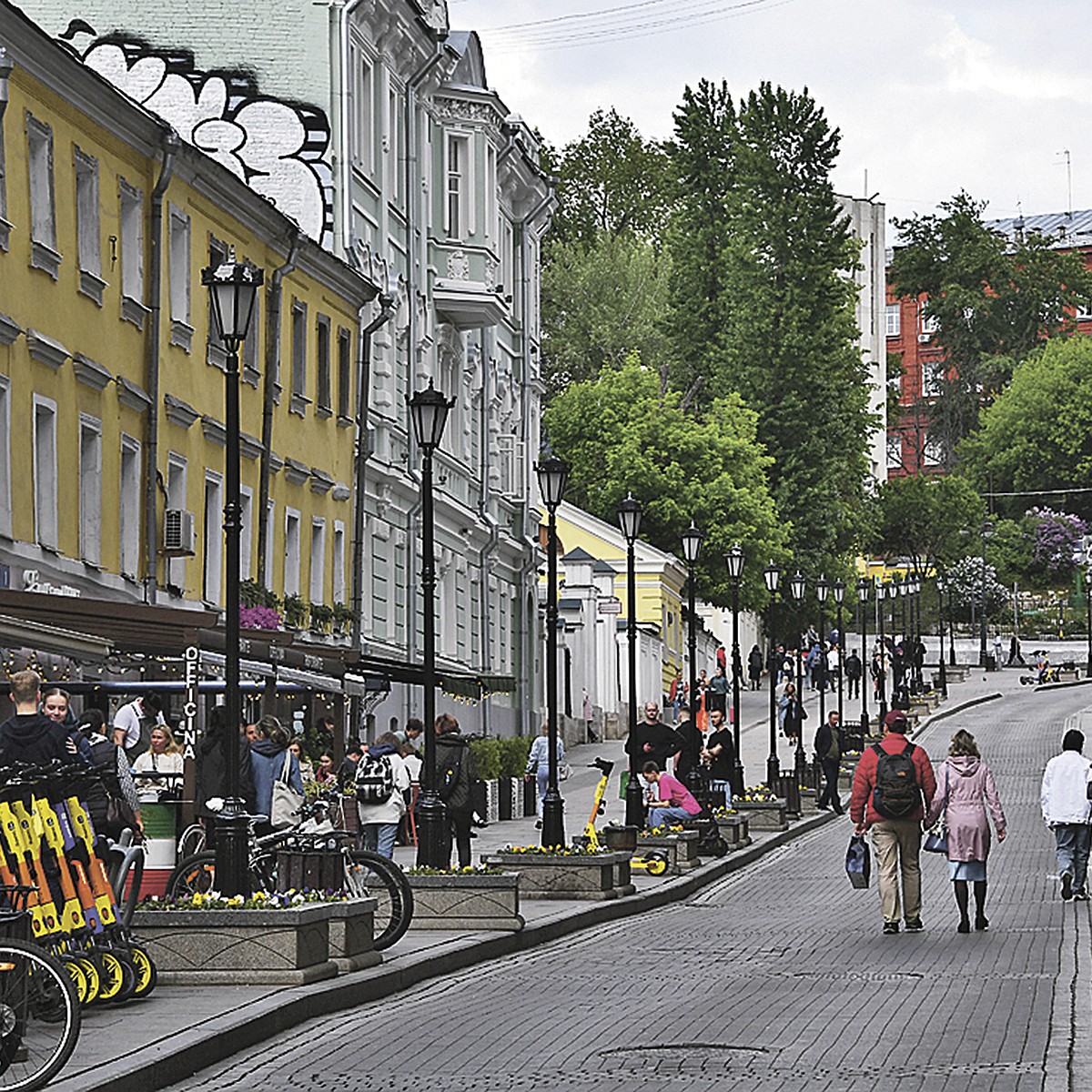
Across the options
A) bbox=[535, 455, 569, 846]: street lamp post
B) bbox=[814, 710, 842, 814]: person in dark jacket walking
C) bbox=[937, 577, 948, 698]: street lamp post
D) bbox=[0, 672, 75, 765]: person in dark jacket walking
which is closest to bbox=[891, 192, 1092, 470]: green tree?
bbox=[937, 577, 948, 698]: street lamp post

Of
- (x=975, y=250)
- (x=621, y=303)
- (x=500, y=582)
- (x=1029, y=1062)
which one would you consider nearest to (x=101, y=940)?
(x=1029, y=1062)

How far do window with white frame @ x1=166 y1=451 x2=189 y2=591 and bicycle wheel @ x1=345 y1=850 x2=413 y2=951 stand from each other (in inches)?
537

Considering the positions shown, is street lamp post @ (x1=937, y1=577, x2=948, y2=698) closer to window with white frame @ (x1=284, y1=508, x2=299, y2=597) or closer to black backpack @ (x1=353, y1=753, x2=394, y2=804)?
window with white frame @ (x1=284, y1=508, x2=299, y2=597)

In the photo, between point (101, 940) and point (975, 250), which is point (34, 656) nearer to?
point (101, 940)

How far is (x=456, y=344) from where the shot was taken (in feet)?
151

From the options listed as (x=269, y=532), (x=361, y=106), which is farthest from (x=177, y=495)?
(x=361, y=106)

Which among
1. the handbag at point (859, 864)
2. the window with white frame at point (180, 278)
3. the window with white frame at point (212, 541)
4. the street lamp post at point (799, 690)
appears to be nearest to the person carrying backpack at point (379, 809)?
the handbag at point (859, 864)

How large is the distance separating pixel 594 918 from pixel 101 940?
9.39m

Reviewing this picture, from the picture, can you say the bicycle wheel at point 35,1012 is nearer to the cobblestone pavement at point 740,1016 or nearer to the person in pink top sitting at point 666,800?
the cobblestone pavement at point 740,1016

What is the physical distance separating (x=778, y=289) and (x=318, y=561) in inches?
1696

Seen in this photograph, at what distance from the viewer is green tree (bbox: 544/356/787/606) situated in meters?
70.9

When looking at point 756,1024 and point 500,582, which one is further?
point 500,582

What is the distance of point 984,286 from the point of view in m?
114

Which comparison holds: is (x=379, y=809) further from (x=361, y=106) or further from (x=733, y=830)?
(x=361, y=106)
